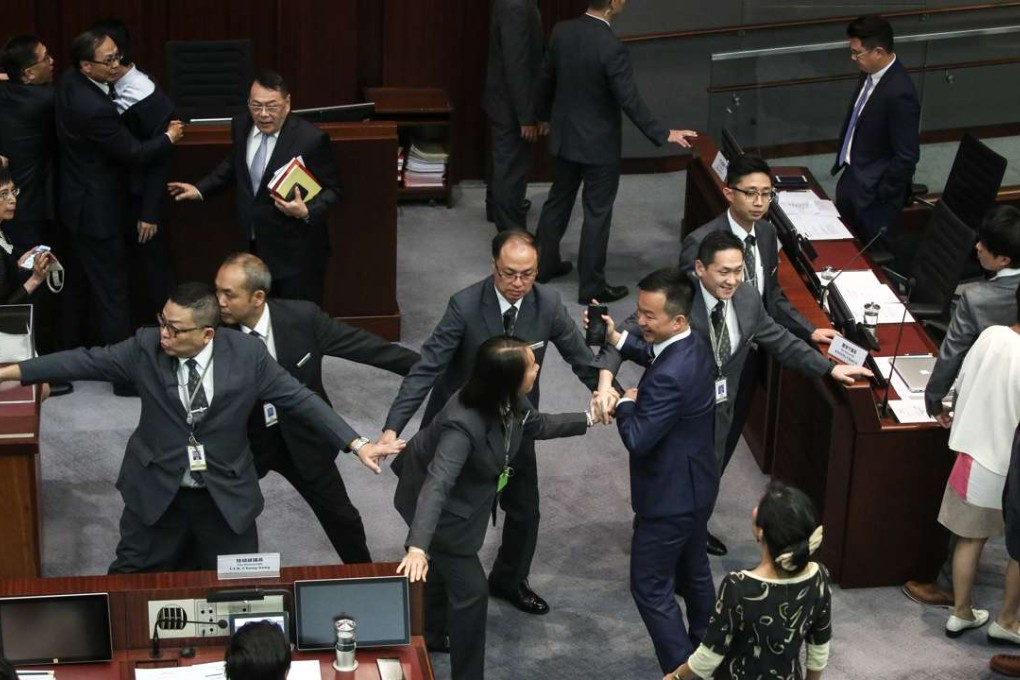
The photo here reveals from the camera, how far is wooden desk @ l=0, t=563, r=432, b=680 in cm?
447

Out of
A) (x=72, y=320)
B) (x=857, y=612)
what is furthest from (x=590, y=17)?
(x=857, y=612)

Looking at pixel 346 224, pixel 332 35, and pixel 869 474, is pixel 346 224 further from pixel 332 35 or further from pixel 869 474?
pixel 869 474

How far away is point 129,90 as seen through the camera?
6.89 meters

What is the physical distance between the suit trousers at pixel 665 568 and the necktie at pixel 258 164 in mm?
2499

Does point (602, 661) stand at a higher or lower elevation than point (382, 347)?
lower

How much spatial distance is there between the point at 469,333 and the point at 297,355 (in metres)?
0.57

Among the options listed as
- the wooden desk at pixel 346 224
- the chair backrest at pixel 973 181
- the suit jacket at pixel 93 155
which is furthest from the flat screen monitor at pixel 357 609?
the chair backrest at pixel 973 181

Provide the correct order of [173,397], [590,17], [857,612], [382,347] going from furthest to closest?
[590,17], [857,612], [382,347], [173,397]

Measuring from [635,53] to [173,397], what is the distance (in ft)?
18.1

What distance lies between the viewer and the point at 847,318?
244 inches

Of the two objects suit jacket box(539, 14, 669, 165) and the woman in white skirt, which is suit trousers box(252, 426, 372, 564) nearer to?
the woman in white skirt

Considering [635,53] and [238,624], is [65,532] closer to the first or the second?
[238,624]

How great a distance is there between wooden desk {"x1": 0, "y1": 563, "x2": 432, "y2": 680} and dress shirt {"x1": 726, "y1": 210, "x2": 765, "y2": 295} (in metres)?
2.01

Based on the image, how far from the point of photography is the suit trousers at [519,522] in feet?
18.3
